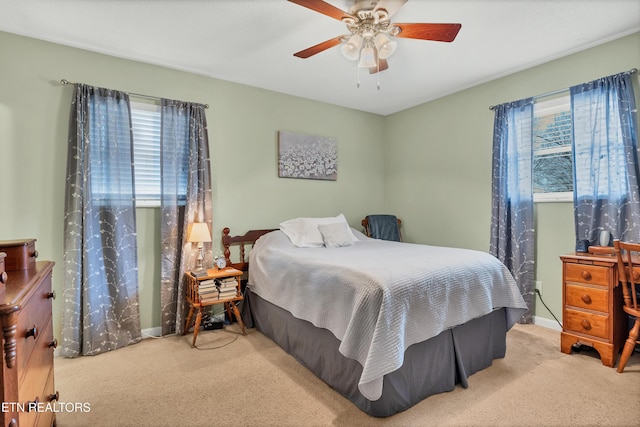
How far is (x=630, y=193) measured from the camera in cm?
254

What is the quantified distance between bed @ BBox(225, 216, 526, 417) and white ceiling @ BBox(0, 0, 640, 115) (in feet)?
5.82

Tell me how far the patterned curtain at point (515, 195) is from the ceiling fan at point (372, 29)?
171cm

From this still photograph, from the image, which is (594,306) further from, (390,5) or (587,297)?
(390,5)

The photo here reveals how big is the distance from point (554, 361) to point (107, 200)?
3.81 meters

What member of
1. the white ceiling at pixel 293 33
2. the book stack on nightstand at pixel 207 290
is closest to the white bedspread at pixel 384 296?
the book stack on nightstand at pixel 207 290

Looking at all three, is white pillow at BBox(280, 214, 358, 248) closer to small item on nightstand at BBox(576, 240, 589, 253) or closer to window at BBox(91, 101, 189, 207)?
window at BBox(91, 101, 189, 207)

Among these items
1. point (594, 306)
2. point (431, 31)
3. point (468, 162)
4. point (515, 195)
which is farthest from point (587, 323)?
point (431, 31)

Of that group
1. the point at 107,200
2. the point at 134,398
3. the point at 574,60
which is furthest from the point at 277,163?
the point at 574,60

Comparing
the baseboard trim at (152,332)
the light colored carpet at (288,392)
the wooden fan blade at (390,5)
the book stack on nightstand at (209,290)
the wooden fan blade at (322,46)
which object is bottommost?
the light colored carpet at (288,392)

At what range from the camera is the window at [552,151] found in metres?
3.04

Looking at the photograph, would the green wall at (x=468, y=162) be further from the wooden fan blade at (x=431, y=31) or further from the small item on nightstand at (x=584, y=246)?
the wooden fan blade at (x=431, y=31)

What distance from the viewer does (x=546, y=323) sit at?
10.2 ft

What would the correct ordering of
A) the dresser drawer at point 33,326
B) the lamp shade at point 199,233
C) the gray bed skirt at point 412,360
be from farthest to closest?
the lamp shade at point 199,233
the gray bed skirt at point 412,360
the dresser drawer at point 33,326

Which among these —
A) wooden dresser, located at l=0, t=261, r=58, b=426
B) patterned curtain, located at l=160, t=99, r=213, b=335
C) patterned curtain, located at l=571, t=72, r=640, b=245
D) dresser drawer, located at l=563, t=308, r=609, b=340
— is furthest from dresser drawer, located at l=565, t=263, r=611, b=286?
wooden dresser, located at l=0, t=261, r=58, b=426
